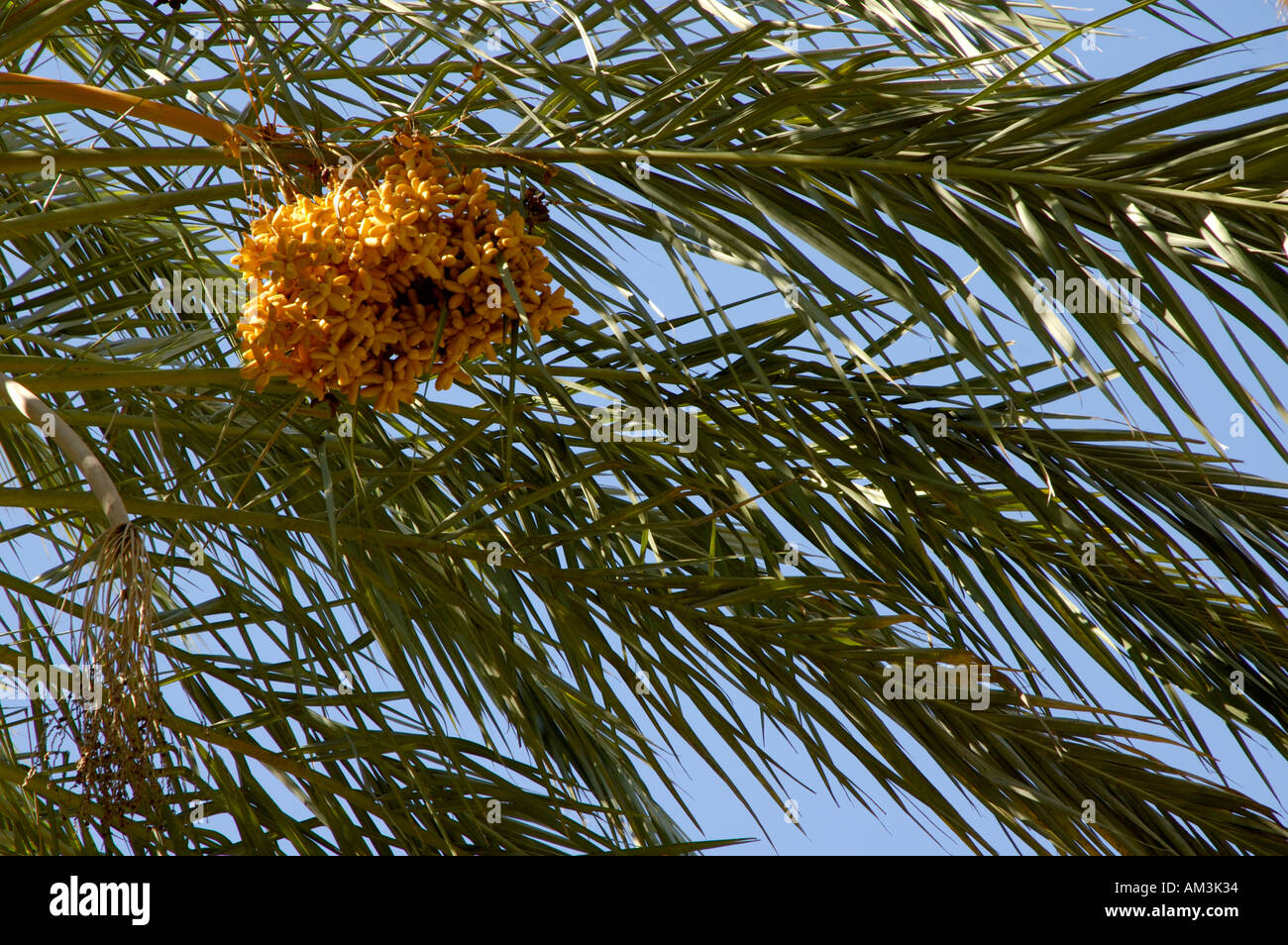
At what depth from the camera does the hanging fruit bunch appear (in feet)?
5.38

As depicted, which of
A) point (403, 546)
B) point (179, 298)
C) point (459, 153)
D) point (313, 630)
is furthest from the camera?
point (179, 298)

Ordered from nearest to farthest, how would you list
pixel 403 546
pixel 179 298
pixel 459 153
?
pixel 459 153 → pixel 403 546 → pixel 179 298

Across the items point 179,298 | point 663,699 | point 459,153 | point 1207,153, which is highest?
point 179,298

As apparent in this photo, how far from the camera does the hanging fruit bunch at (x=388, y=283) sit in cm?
164

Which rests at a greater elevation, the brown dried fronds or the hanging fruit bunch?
the hanging fruit bunch

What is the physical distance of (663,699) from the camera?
241 centimetres

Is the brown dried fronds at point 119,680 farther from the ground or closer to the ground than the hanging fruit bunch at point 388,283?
closer to the ground

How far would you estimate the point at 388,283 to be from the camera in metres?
1.66

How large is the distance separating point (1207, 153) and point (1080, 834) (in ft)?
3.88

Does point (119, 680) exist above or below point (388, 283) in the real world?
below

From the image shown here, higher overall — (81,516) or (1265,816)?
(81,516)
